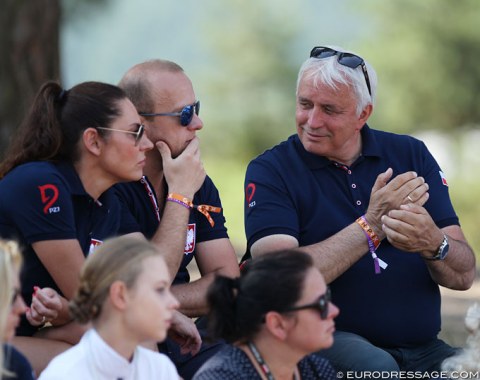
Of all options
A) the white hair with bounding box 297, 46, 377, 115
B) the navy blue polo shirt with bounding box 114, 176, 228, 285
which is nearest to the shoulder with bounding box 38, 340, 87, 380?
the navy blue polo shirt with bounding box 114, 176, 228, 285

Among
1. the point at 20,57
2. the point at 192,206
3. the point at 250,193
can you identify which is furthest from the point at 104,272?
the point at 20,57

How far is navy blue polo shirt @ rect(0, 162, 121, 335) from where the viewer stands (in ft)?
12.3

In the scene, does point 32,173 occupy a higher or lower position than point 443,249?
higher

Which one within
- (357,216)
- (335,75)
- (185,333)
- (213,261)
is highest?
(335,75)

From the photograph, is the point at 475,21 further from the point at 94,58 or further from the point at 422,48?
the point at 94,58

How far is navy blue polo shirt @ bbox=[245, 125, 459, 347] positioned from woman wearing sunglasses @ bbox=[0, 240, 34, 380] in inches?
57.2

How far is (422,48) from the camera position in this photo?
21.6 metres

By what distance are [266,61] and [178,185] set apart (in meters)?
22.3

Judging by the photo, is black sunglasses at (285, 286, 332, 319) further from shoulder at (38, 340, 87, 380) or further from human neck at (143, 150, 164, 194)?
human neck at (143, 150, 164, 194)

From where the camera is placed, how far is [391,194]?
423 centimetres

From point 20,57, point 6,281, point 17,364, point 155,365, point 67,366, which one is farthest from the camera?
point 20,57

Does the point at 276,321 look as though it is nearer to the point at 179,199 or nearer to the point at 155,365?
the point at 155,365

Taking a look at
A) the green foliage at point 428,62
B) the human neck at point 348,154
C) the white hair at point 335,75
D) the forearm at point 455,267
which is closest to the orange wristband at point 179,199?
the human neck at point 348,154

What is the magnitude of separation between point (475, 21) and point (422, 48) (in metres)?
1.27
